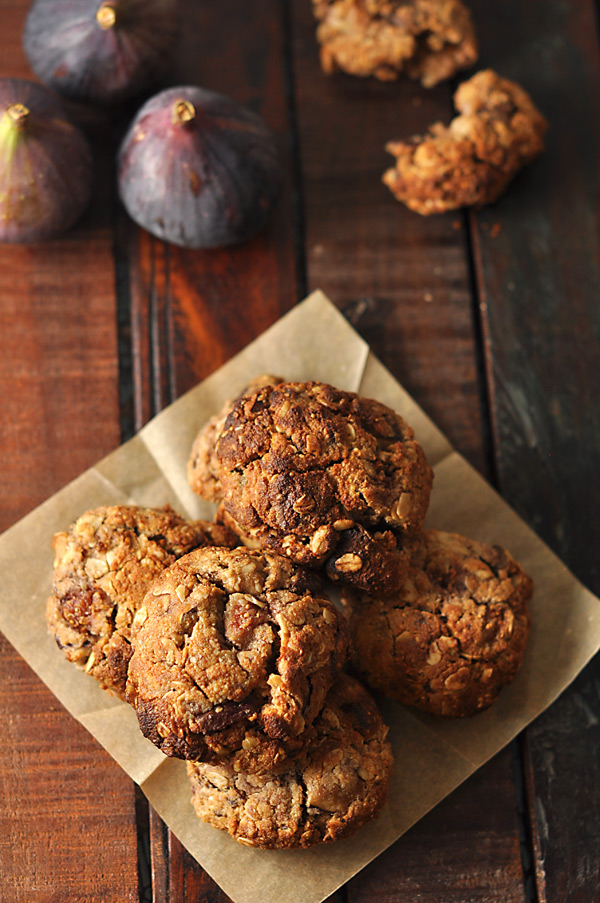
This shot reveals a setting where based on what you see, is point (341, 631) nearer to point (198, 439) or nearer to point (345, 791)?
point (345, 791)

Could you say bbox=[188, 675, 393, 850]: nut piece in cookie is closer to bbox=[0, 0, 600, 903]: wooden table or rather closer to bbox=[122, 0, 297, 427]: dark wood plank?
bbox=[0, 0, 600, 903]: wooden table

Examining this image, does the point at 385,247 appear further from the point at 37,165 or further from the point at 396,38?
the point at 37,165

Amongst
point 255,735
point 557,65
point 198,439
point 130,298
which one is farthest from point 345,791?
point 557,65

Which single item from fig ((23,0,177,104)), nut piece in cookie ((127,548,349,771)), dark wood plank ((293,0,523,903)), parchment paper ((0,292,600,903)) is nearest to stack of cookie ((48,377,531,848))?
nut piece in cookie ((127,548,349,771))

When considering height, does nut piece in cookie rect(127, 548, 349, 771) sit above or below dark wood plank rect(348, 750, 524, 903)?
above

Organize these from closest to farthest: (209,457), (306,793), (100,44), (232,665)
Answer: (232,665) → (306,793) → (209,457) → (100,44)

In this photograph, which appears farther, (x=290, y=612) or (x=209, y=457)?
(x=209, y=457)

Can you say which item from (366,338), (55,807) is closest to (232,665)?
(55,807)
